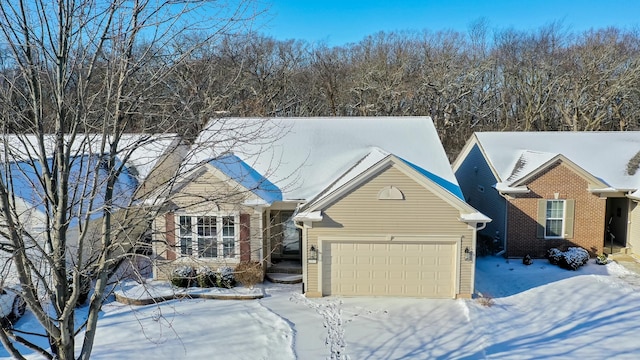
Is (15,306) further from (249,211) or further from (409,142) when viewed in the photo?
(409,142)

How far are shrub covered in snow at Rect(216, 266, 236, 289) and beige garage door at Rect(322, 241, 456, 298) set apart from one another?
115 inches

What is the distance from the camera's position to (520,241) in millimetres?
16359

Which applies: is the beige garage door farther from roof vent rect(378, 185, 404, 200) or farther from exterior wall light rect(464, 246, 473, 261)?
roof vent rect(378, 185, 404, 200)

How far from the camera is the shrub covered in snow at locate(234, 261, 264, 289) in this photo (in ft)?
42.9

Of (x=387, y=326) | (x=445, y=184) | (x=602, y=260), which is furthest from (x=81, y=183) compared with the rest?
(x=602, y=260)

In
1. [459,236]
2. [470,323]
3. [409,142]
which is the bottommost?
[470,323]

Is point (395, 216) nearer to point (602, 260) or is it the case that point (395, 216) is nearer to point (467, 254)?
point (467, 254)

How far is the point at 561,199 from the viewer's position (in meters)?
16.3

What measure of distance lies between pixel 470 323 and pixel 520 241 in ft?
22.7

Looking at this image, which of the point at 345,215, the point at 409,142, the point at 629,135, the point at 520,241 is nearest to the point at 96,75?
the point at 345,215

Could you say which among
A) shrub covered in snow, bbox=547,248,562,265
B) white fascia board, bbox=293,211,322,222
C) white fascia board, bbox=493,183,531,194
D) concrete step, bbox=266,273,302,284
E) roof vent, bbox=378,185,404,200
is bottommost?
concrete step, bbox=266,273,302,284

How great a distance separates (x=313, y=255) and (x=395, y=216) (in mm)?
2686

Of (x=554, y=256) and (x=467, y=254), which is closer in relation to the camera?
(x=467, y=254)

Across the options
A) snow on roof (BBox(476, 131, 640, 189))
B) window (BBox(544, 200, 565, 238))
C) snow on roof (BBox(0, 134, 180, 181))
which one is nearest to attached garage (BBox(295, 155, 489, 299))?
snow on roof (BBox(476, 131, 640, 189))
